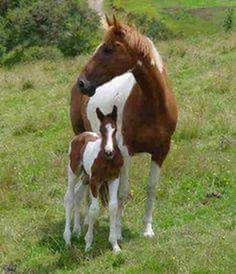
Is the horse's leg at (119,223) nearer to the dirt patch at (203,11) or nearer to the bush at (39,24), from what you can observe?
the bush at (39,24)

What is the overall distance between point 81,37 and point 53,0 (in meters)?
13.8

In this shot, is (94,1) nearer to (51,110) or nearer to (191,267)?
(51,110)

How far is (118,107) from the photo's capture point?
34.1 ft

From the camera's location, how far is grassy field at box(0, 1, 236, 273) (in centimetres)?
939

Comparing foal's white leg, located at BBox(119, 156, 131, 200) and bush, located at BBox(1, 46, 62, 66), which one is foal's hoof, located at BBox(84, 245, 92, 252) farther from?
bush, located at BBox(1, 46, 62, 66)

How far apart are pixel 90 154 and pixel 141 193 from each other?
8.86 feet

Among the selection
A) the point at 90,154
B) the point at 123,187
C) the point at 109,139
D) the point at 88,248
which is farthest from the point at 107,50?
the point at 88,248

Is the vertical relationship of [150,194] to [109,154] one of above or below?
below

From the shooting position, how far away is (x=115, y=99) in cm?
1062

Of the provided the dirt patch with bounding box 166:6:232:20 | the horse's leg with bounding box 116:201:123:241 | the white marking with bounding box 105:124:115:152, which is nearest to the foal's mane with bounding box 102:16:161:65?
the white marking with bounding box 105:124:115:152

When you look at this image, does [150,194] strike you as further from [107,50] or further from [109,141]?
[107,50]

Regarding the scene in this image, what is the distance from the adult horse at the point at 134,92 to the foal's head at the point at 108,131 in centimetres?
35

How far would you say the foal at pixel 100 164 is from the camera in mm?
9672

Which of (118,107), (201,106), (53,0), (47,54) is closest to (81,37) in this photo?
(47,54)
